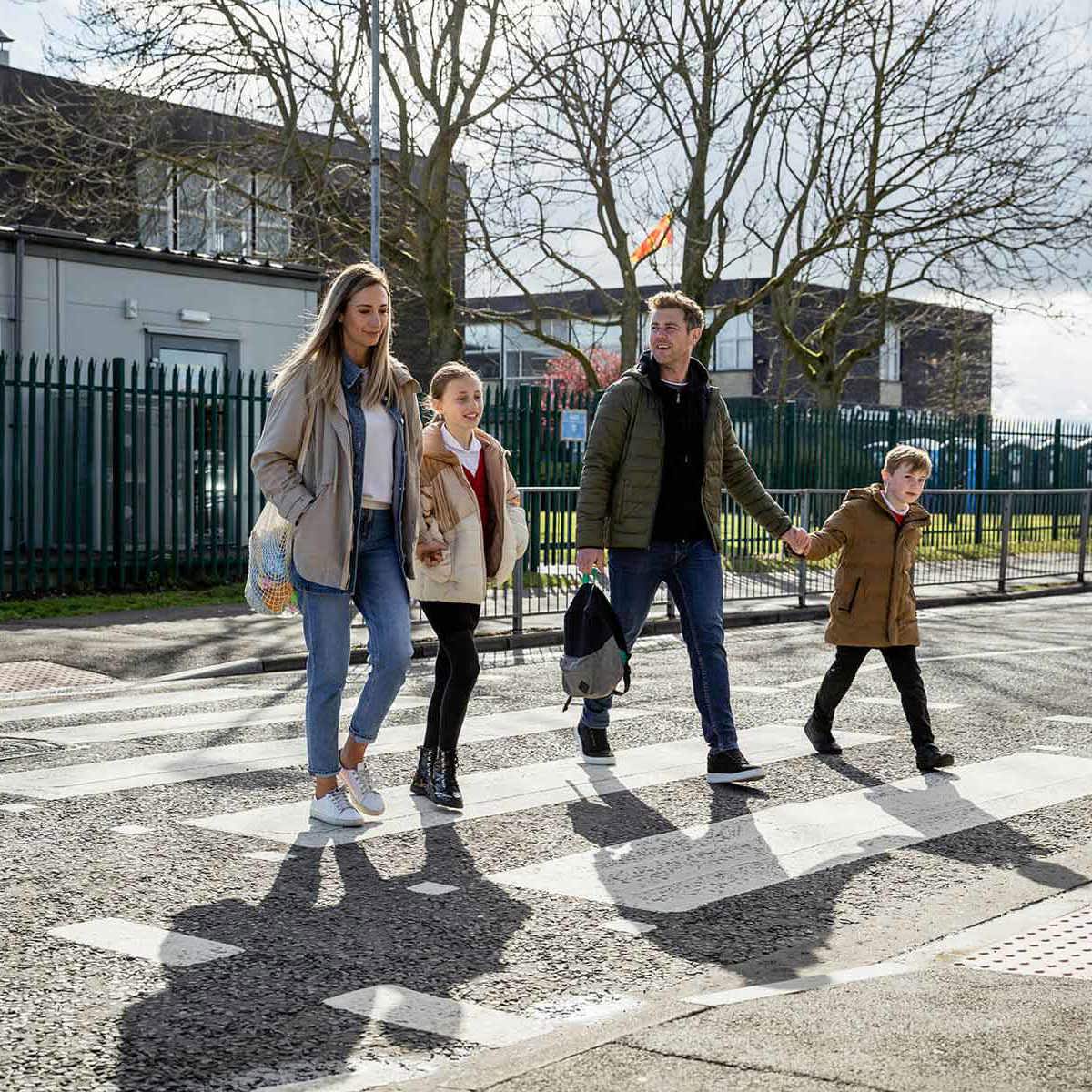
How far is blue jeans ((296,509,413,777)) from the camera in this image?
5.85 meters

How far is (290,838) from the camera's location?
19.3ft

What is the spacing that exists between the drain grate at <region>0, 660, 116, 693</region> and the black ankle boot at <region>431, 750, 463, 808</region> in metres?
4.85

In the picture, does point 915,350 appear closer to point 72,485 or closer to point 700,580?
point 72,485

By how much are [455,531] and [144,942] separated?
7.87ft

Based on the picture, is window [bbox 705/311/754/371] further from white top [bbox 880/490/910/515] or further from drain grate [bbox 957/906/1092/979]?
drain grate [bbox 957/906/1092/979]

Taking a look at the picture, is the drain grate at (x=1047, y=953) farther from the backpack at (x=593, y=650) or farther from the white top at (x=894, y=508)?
the white top at (x=894, y=508)

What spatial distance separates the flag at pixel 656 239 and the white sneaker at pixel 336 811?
2180cm

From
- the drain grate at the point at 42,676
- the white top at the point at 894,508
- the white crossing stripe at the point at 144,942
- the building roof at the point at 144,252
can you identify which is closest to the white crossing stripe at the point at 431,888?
the white crossing stripe at the point at 144,942

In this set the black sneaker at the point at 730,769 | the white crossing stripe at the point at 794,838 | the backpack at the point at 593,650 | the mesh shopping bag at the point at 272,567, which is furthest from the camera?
the backpack at the point at 593,650

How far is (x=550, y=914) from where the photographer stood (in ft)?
16.1

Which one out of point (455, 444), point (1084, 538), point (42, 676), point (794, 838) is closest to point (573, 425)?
point (1084, 538)

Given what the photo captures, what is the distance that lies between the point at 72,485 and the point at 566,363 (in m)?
51.5

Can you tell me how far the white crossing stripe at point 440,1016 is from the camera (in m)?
3.80

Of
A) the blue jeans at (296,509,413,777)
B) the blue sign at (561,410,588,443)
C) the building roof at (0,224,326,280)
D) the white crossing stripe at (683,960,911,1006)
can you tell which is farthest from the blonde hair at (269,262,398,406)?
the blue sign at (561,410,588,443)
